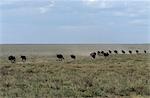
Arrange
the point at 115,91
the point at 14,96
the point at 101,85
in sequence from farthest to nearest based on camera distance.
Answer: the point at 101,85 → the point at 115,91 → the point at 14,96

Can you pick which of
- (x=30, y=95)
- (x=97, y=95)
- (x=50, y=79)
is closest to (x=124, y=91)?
(x=97, y=95)

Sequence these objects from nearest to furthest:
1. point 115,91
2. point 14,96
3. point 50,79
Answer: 1. point 14,96
2. point 115,91
3. point 50,79

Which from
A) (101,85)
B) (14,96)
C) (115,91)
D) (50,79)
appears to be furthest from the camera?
(50,79)

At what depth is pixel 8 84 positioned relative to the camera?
18.4m

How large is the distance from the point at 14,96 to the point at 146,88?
19.4 feet

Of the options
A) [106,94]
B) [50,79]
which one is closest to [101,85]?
[106,94]

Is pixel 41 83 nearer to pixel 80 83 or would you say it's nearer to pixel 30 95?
pixel 80 83

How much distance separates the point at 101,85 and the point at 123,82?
1494mm

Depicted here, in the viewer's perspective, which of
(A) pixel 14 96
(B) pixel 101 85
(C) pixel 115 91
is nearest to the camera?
(A) pixel 14 96

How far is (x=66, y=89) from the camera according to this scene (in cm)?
1647

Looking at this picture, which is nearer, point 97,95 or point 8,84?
point 97,95

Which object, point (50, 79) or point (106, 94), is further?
point (50, 79)

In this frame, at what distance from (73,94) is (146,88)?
3627 millimetres

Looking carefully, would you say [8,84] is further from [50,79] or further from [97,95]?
[97,95]
